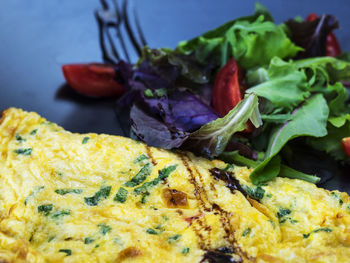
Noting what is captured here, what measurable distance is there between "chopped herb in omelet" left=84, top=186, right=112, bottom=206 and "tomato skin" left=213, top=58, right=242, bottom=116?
141 cm

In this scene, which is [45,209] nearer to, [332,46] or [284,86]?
[284,86]

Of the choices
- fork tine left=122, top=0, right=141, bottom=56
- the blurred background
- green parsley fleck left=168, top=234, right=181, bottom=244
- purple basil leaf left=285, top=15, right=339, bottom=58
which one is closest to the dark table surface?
the blurred background

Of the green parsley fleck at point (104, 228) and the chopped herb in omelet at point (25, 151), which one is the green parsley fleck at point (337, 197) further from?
the chopped herb in omelet at point (25, 151)

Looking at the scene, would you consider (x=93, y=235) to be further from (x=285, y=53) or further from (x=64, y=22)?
(x=64, y=22)

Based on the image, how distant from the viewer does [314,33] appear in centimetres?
453

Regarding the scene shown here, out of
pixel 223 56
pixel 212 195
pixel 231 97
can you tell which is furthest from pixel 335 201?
pixel 223 56

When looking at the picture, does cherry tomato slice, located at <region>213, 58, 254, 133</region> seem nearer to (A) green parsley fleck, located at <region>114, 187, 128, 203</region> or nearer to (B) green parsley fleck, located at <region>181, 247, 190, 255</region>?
(A) green parsley fleck, located at <region>114, 187, 128, 203</region>

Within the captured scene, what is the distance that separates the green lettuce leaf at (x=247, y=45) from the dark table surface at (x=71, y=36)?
0.71 m

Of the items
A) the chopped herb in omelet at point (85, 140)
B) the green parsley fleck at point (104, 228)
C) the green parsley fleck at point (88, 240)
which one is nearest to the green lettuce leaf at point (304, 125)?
the chopped herb in omelet at point (85, 140)

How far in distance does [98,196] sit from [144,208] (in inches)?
11.2

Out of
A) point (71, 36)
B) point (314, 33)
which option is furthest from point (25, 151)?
point (314, 33)

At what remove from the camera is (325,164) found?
12.2ft

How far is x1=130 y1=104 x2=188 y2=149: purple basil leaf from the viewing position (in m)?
3.20

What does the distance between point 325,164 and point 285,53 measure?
1129 mm
